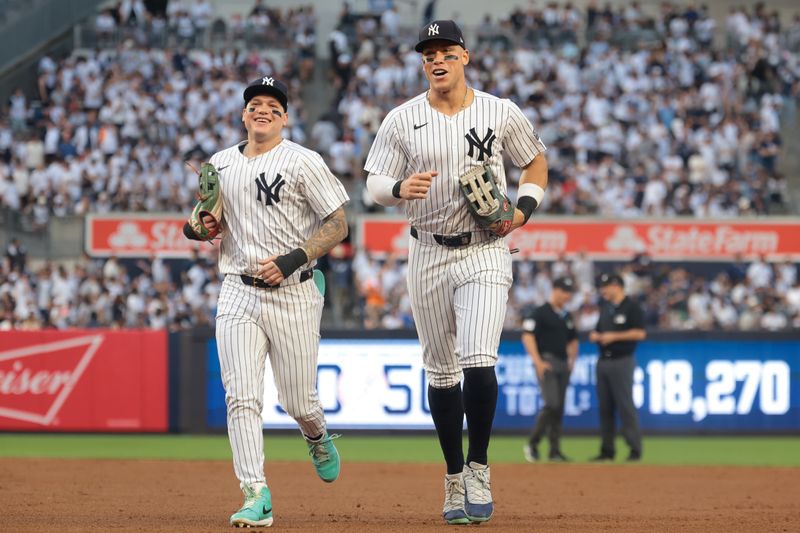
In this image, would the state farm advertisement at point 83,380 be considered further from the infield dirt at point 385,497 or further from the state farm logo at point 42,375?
the infield dirt at point 385,497

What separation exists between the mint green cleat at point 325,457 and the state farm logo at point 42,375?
9.81 m

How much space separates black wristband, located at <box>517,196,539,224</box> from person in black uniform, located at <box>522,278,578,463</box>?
692 centimetres

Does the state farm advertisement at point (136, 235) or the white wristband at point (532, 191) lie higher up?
the state farm advertisement at point (136, 235)

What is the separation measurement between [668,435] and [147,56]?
632 inches

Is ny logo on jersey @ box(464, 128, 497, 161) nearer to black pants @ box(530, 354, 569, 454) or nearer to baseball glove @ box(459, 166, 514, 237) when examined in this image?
baseball glove @ box(459, 166, 514, 237)

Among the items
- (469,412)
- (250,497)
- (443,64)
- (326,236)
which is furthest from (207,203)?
(469,412)

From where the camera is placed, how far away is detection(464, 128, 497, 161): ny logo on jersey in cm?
732

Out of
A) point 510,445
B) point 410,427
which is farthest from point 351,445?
point 510,445

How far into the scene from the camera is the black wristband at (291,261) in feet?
23.7

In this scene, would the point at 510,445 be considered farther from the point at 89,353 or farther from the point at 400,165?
the point at 400,165

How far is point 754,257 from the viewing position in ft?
81.4

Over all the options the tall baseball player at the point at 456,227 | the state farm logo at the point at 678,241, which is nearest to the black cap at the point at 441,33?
the tall baseball player at the point at 456,227

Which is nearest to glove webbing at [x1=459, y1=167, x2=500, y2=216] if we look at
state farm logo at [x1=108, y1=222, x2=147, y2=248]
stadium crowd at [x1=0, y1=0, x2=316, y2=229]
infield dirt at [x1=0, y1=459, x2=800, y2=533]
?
infield dirt at [x1=0, y1=459, x2=800, y2=533]

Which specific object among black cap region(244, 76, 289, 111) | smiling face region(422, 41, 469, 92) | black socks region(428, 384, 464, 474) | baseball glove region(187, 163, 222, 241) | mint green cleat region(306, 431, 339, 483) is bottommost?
mint green cleat region(306, 431, 339, 483)
